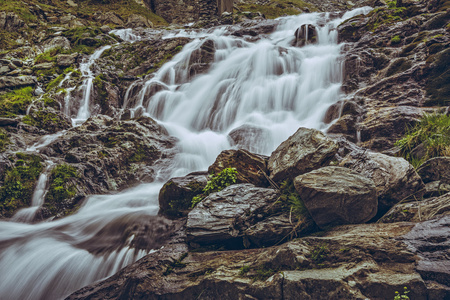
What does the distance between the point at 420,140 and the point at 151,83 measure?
1236 centimetres

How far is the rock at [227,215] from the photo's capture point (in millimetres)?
3770

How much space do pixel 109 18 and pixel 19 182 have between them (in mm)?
25518

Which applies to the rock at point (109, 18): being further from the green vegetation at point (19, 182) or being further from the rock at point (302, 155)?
the rock at point (302, 155)

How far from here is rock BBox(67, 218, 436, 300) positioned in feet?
7.97

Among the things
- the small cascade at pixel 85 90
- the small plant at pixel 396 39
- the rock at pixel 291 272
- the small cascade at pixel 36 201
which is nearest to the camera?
the rock at pixel 291 272

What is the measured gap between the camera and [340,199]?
11.0 ft

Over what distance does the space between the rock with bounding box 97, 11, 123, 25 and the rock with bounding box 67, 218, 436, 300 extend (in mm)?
29060

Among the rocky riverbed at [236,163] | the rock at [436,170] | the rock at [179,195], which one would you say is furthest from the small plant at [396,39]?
the rock at [179,195]

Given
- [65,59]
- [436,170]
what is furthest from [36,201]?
[65,59]

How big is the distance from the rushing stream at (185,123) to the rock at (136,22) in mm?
11437

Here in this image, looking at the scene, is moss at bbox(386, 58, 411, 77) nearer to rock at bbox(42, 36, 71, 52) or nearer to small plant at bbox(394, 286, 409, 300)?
small plant at bbox(394, 286, 409, 300)

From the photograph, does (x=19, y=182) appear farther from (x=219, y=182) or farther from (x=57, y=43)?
(x=57, y=43)

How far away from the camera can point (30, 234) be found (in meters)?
5.29

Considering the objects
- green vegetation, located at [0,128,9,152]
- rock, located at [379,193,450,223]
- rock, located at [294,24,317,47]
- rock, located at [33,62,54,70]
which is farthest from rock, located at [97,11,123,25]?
rock, located at [379,193,450,223]
